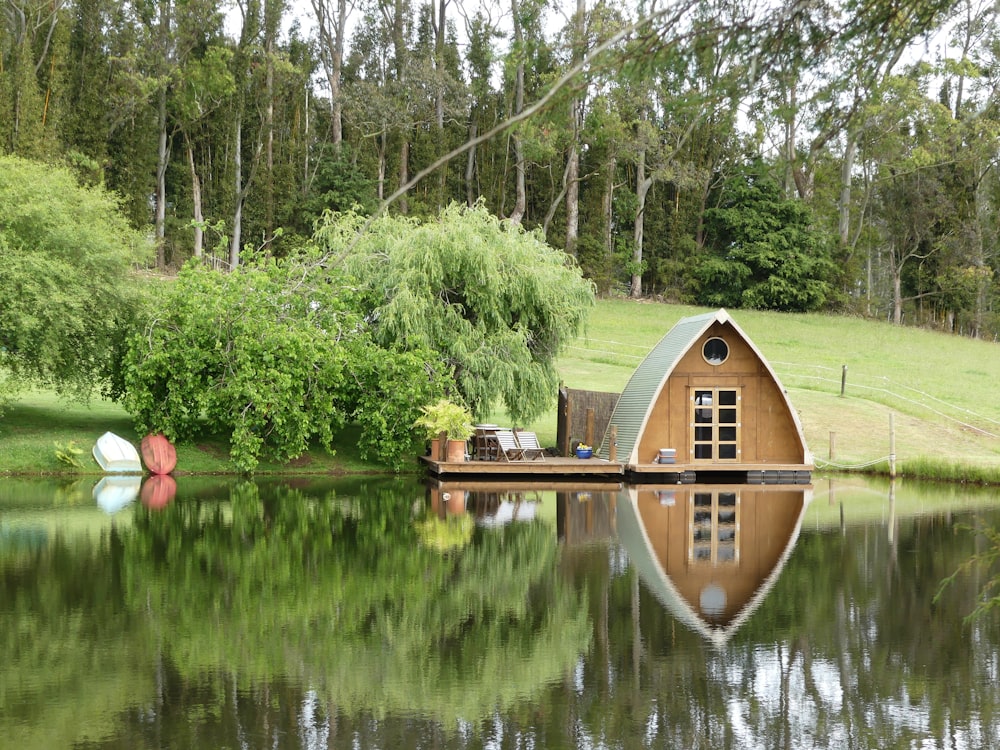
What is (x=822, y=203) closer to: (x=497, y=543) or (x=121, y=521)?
(x=497, y=543)

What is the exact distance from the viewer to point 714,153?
185ft

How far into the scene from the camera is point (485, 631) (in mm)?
9680

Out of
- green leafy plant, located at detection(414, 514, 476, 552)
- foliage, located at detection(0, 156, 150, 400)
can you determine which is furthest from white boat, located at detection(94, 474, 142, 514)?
green leafy plant, located at detection(414, 514, 476, 552)

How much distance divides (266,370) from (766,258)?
110 feet

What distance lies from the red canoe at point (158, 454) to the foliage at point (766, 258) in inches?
1362

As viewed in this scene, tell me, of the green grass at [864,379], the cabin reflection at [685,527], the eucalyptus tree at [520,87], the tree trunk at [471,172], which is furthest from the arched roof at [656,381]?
the tree trunk at [471,172]

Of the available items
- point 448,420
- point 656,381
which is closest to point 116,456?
point 448,420

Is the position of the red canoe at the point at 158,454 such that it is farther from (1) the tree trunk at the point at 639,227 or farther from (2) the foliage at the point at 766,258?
(2) the foliage at the point at 766,258

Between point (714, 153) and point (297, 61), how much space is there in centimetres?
2049

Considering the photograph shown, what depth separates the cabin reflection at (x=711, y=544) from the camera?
431 inches

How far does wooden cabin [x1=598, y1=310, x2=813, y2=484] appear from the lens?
24.6m

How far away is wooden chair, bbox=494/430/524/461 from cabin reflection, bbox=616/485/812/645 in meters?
3.23

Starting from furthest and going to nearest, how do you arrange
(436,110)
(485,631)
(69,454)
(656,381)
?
(436,110) < (656,381) < (69,454) < (485,631)

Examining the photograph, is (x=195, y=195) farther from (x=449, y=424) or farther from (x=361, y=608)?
(x=361, y=608)
